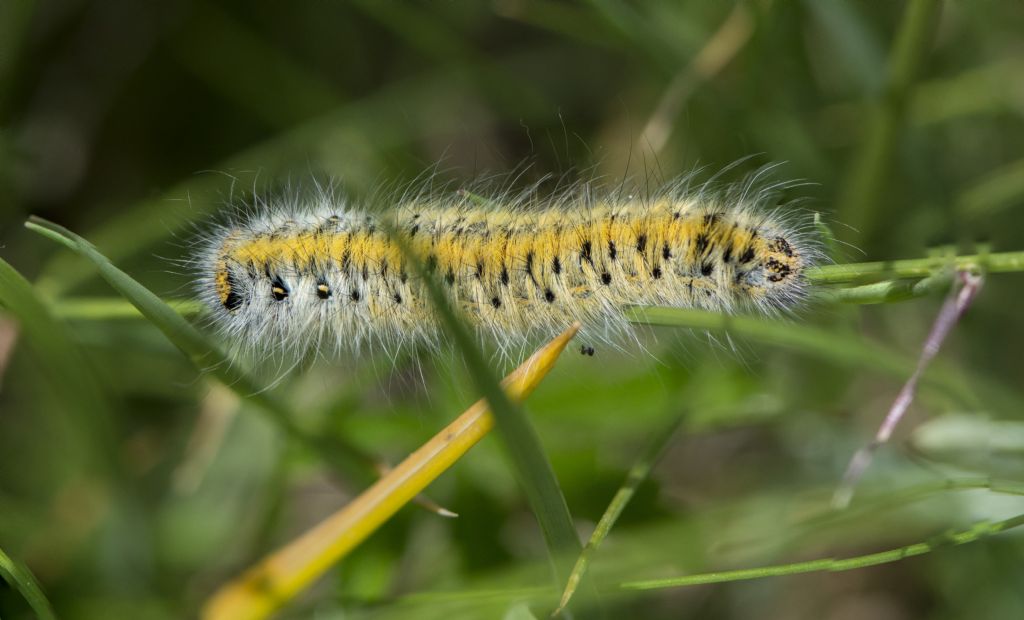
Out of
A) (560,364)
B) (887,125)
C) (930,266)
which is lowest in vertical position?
(930,266)

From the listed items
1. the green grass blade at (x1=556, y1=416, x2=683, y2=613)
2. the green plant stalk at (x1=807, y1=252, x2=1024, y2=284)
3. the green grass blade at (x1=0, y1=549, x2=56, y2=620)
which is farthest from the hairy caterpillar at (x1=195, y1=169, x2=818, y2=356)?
the green grass blade at (x1=0, y1=549, x2=56, y2=620)

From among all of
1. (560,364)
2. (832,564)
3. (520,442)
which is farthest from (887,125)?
(520,442)

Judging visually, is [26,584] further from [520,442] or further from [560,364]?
[560,364]

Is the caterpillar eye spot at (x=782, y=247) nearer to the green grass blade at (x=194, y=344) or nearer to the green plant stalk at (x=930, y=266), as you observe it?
the green plant stalk at (x=930, y=266)

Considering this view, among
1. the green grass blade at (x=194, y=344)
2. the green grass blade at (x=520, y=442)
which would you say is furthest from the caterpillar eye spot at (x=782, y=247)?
the green grass blade at (x=194, y=344)

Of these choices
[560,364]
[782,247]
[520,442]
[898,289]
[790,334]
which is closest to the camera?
[520,442]

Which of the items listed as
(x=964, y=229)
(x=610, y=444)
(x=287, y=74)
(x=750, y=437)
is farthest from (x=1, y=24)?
(x=964, y=229)
